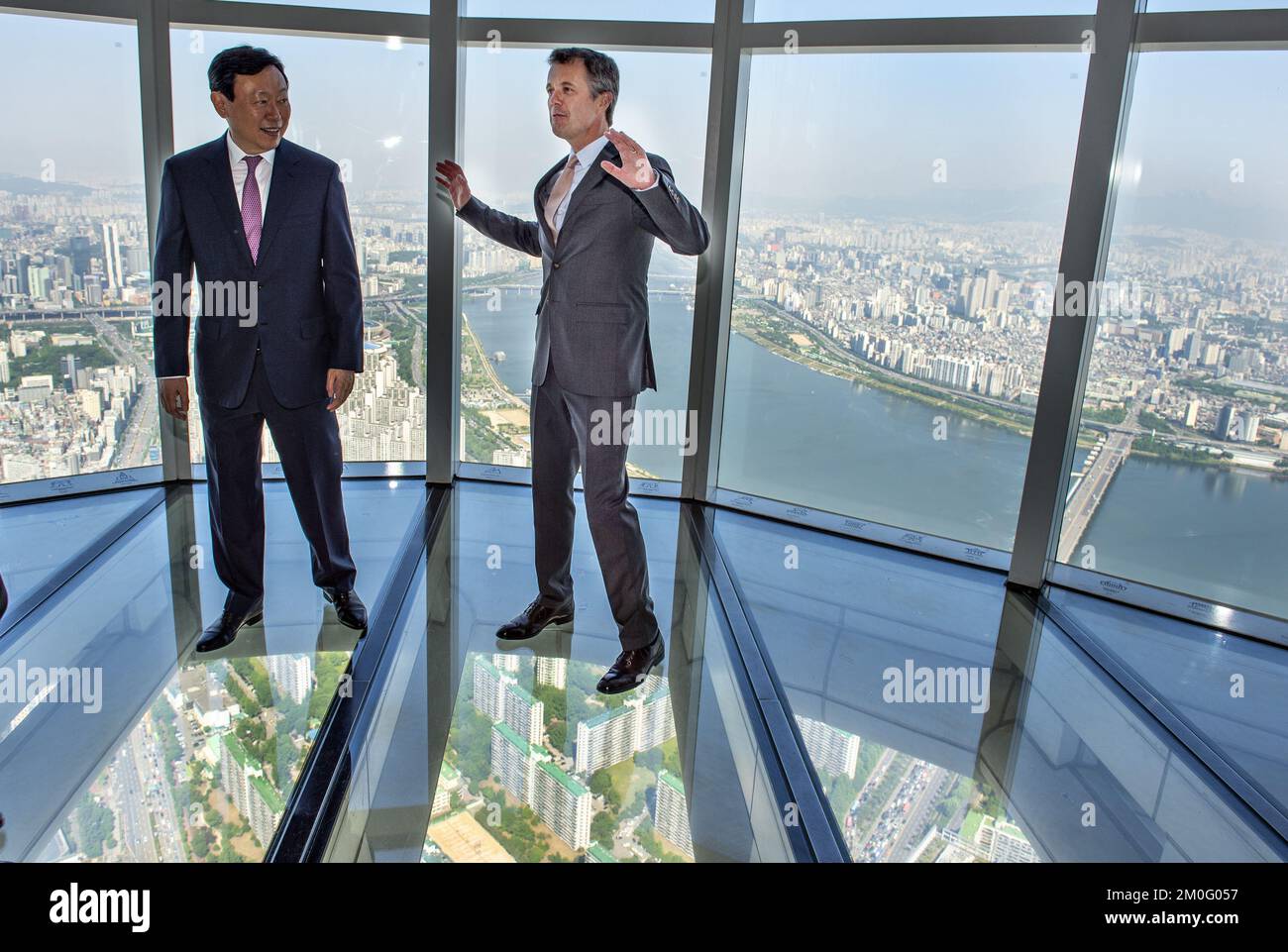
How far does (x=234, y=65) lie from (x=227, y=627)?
1598 millimetres

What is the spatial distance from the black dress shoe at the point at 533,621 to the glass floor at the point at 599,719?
4 cm

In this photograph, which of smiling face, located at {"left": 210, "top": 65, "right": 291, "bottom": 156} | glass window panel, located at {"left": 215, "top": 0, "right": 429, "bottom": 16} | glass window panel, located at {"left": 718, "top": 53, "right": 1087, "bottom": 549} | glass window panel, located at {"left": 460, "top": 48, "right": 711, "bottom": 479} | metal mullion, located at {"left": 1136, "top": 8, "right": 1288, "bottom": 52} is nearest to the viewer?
smiling face, located at {"left": 210, "top": 65, "right": 291, "bottom": 156}

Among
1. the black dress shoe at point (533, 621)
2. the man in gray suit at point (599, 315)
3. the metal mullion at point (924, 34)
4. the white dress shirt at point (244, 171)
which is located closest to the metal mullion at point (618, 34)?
the metal mullion at point (924, 34)

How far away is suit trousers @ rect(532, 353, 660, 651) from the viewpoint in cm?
258

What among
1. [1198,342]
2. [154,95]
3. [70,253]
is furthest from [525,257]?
[1198,342]

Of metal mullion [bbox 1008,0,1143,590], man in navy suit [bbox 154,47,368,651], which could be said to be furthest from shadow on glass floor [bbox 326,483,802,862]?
metal mullion [bbox 1008,0,1143,590]

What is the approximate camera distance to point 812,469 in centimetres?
408

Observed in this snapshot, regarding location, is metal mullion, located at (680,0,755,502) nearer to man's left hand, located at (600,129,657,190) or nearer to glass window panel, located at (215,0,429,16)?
glass window panel, located at (215,0,429,16)

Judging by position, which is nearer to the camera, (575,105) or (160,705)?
(160,705)

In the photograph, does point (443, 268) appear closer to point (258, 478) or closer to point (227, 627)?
point (258, 478)

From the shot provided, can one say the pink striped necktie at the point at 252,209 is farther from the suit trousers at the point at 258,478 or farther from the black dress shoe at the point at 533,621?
the black dress shoe at the point at 533,621

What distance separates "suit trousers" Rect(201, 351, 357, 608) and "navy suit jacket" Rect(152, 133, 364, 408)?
7cm

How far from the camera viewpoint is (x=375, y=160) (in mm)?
3969
